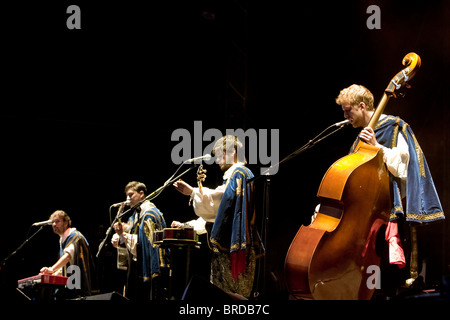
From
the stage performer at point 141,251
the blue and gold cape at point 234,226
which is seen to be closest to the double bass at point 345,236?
the blue and gold cape at point 234,226

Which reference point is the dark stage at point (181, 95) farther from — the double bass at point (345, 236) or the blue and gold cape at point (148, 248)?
the double bass at point (345, 236)

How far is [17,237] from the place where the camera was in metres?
7.76

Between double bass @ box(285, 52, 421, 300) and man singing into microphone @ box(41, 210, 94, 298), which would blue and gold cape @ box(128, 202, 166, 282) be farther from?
double bass @ box(285, 52, 421, 300)

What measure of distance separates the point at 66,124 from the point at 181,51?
6.48 ft

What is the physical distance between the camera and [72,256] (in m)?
6.43

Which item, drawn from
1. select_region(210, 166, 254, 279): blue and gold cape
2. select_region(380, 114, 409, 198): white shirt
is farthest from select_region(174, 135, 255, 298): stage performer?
select_region(380, 114, 409, 198): white shirt

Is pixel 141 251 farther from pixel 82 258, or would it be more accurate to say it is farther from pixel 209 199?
pixel 209 199

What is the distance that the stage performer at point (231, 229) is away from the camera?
12.7 ft

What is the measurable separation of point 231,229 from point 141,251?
1.95 metres

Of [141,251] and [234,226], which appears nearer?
[234,226]

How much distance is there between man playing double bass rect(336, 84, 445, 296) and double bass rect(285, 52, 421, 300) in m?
0.06

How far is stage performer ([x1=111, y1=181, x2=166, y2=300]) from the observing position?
216 inches

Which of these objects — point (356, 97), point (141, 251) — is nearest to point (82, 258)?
point (141, 251)

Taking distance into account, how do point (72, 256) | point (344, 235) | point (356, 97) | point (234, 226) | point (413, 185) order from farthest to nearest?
point (72, 256) → point (234, 226) → point (356, 97) → point (413, 185) → point (344, 235)
